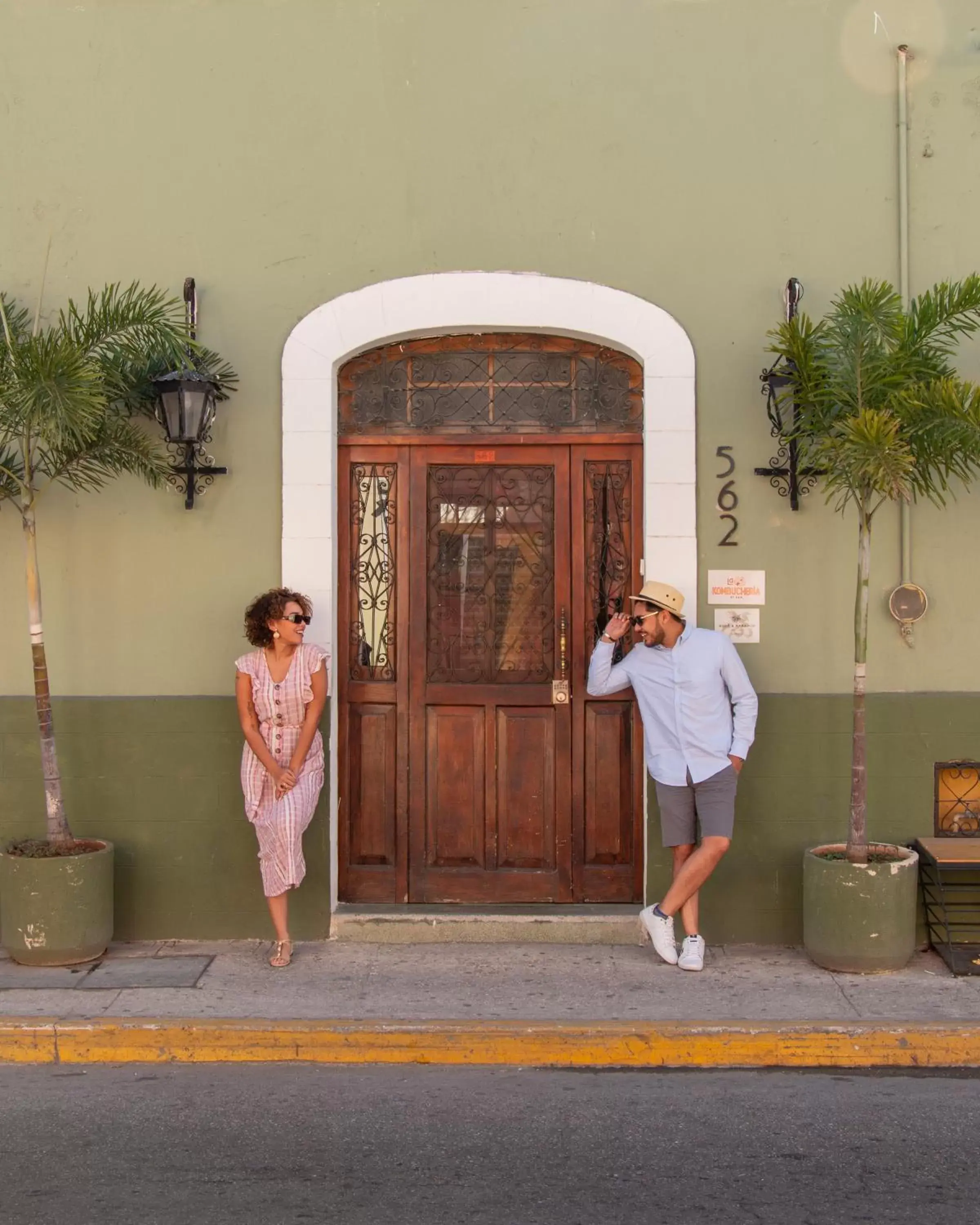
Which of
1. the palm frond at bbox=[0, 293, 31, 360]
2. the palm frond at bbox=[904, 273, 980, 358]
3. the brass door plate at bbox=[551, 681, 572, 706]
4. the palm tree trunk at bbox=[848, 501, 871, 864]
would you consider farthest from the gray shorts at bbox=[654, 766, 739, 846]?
the palm frond at bbox=[0, 293, 31, 360]

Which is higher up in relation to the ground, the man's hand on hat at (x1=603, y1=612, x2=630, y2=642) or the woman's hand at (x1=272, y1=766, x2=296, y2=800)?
the man's hand on hat at (x1=603, y1=612, x2=630, y2=642)

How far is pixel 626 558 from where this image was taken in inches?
265

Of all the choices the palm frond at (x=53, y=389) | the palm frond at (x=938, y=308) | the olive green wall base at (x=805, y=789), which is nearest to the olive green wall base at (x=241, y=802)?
the olive green wall base at (x=805, y=789)

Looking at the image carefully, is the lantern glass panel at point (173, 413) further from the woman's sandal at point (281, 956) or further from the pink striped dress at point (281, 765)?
the woman's sandal at point (281, 956)

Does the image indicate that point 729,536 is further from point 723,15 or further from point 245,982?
point 245,982

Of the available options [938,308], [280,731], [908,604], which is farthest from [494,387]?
[908,604]

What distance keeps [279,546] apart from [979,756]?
3.72 metres

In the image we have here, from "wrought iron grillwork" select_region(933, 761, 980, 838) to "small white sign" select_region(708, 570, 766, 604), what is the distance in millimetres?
1309

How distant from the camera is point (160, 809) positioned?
6.60m

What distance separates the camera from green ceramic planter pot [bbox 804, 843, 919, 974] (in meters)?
5.93

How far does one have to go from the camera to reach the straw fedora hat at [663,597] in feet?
19.9

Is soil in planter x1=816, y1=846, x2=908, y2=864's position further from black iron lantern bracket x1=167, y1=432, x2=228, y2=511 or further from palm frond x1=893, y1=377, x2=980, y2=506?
black iron lantern bracket x1=167, y1=432, x2=228, y2=511

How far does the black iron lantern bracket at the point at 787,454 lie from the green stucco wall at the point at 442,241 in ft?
0.19

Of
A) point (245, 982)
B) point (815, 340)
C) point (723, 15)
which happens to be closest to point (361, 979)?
point (245, 982)
